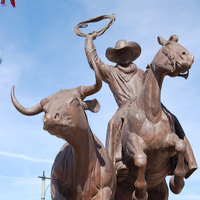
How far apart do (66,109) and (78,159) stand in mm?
778

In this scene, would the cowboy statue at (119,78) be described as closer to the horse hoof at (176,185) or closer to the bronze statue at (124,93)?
the bronze statue at (124,93)

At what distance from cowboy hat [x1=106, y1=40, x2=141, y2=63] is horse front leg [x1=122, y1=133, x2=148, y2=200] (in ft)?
6.85

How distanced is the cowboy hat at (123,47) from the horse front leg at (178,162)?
2211 millimetres

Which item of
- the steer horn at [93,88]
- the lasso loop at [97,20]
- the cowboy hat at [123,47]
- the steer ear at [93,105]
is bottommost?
the steer ear at [93,105]

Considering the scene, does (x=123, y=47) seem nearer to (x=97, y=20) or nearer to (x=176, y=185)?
(x=97, y=20)

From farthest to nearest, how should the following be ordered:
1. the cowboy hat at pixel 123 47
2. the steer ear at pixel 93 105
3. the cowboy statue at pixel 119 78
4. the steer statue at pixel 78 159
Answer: the cowboy hat at pixel 123 47, the cowboy statue at pixel 119 78, the steer ear at pixel 93 105, the steer statue at pixel 78 159

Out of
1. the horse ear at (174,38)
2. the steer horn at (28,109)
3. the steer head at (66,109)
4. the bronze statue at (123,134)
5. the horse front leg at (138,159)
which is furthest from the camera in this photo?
the horse ear at (174,38)

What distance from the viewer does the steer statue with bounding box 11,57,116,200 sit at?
473 cm

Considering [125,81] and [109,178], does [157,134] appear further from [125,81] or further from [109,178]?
[125,81]

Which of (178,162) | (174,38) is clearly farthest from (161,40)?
(178,162)

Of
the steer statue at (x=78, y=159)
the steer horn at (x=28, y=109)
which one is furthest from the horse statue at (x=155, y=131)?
the steer horn at (x=28, y=109)

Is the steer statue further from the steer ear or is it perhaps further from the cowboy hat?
the cowboy hat

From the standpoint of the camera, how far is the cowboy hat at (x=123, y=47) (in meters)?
7.32

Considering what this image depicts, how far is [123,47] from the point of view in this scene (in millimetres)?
7301
